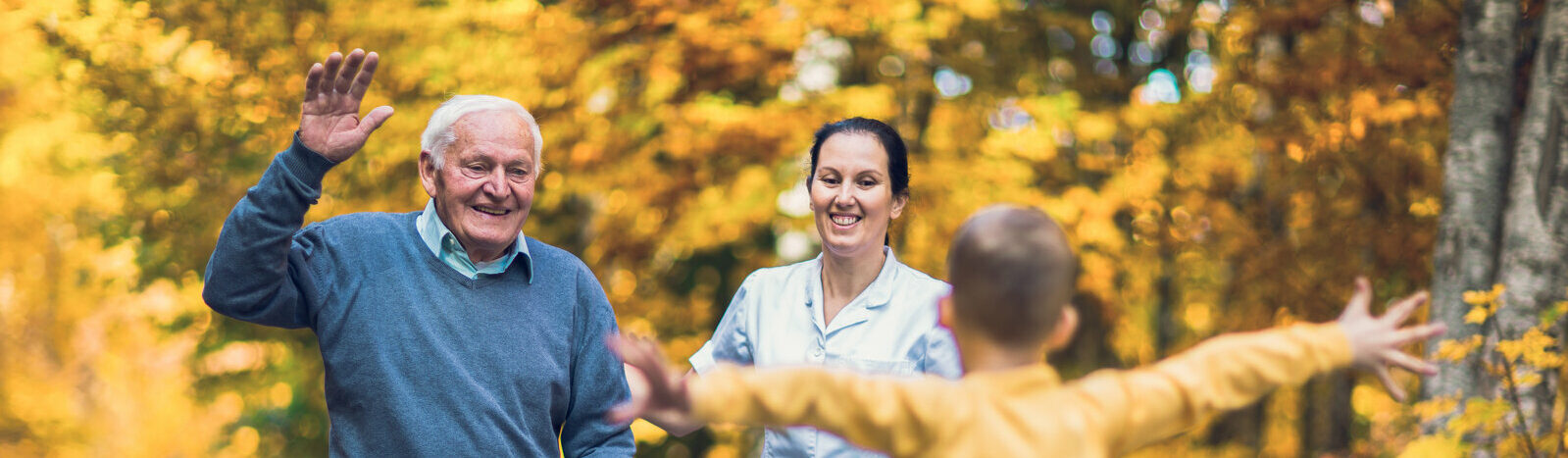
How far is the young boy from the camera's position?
1.62m

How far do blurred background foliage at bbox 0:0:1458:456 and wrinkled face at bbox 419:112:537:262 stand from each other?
3466mm

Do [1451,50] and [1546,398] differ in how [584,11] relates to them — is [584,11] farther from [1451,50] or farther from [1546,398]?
[1546,398]

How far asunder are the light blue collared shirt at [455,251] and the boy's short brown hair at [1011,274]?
1.30 meters

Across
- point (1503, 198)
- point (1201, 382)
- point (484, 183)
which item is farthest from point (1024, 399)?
point (1503, 198)

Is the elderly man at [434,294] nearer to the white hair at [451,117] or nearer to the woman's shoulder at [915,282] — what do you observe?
the white hair at [451,117]

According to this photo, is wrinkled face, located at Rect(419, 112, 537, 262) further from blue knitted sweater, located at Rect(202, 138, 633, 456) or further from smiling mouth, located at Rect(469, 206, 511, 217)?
blue knitted sweater, located at Rect(202, 138, 633, 456)

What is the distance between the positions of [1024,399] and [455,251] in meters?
1.49

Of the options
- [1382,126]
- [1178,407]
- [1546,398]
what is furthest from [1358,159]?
[1178,407]

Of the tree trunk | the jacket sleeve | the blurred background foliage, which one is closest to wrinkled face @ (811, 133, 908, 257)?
the jacket sleeve

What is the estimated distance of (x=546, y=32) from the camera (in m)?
6.30

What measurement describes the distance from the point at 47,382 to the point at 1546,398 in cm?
1870

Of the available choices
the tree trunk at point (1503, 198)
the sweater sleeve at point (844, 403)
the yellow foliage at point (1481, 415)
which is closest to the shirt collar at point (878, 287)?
the sweater sleeve at point (844, 403)

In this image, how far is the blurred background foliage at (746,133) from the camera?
6270 mm

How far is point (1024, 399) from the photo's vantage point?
1.71 meters
